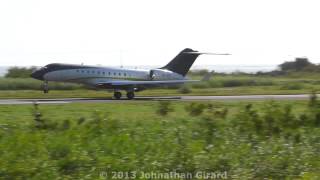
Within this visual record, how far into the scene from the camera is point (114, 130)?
1355 cm

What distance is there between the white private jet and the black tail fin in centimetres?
164

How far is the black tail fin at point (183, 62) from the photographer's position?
51.5m

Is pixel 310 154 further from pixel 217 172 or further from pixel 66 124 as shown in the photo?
pixel 66 124

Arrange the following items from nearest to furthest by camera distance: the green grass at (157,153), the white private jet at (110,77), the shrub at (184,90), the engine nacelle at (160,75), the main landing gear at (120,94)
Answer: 1. the green grass at (157,153)
2. the main landing gear at (120,94)
3. the white private jet at (110,77)
4. the engine nacelle at (160,75)
5. the shrub at (184,90)

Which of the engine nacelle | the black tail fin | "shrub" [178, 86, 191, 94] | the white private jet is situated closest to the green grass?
the white private jet

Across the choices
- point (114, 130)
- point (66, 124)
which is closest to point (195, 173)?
point (114, 130)

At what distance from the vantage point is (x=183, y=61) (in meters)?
51.8

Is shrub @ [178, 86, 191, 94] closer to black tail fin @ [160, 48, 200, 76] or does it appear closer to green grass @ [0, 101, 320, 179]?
black tail fin @ [160, 48, 200, 76]

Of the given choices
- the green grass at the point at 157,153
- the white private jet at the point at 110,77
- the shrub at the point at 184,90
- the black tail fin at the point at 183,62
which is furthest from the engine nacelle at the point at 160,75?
the green grass at the point at 157,153

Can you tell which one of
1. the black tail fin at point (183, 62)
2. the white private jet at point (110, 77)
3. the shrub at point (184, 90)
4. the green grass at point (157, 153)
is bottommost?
the shrub at point (184, 90)

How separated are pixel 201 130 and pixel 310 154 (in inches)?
109

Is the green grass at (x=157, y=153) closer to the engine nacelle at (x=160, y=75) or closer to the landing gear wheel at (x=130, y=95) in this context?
the landing gear wheel at (x=130, y=95)

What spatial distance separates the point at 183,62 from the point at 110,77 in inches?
298

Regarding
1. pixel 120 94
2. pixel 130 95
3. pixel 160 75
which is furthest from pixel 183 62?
pixel 120 94
